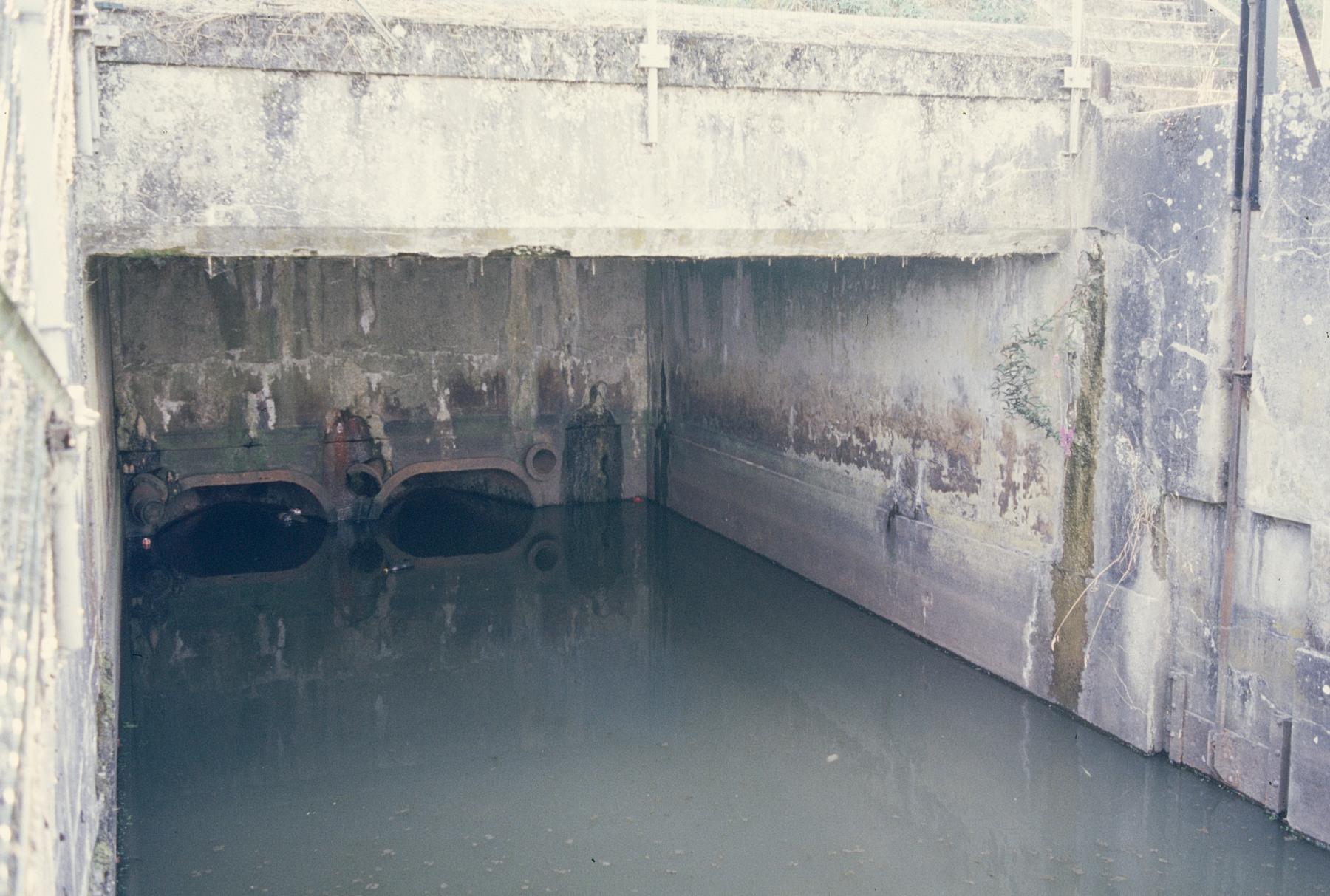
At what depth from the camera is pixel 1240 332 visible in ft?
18.5

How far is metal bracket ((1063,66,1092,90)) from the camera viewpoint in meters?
6.68

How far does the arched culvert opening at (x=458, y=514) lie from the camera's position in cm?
1155

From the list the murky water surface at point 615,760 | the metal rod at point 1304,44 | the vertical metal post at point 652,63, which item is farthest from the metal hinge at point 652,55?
the murky water surface at point 615,760

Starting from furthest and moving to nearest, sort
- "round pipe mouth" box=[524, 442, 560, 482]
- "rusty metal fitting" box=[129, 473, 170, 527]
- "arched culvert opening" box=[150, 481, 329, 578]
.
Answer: "round pipe mouth" box=[524, 442, 560, 482] → "rusty metal fitting" box=[129, 473, 170, 527] → "arched culvert opening" box=[150, 481, 329, 578]

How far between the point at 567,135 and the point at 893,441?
12.4ft

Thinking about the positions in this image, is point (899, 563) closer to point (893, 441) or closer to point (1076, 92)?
point (893, 441)

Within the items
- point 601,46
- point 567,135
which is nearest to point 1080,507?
point 567,135

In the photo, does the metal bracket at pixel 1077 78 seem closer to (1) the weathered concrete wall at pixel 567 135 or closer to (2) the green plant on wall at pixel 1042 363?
(1) the weathered concrete wall at pixel 567 135

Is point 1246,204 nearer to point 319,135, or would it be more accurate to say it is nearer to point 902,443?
point 902,443

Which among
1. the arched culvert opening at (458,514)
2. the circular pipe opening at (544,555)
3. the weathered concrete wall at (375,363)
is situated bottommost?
the circular pipe opening at (544,555)

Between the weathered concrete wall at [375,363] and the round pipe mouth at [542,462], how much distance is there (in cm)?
5

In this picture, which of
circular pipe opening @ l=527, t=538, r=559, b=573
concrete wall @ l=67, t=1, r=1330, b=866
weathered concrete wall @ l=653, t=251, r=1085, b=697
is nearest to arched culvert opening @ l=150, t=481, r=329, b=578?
circular pipe opening @ l=527, t=538, r=559, b=573

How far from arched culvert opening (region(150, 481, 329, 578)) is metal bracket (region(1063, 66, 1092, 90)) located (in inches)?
298

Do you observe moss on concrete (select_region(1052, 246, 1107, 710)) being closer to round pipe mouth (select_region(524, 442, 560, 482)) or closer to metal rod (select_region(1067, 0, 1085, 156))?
metal rod (select_region(1067, 0, 1085, 156))
